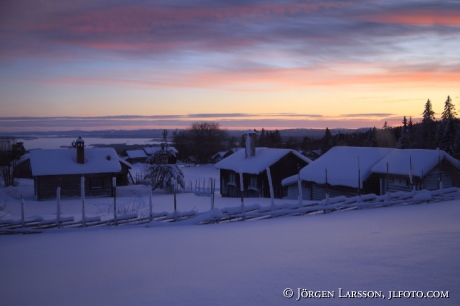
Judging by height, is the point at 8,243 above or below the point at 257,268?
below

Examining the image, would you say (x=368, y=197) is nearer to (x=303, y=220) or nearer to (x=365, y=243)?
(x=303, y=220)

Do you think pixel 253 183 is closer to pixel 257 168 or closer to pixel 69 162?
pixel 257 168

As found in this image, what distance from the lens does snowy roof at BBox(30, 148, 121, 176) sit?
3209 centimetres

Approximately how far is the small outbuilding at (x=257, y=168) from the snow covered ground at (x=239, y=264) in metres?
18.7

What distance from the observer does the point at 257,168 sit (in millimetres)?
→ 29656

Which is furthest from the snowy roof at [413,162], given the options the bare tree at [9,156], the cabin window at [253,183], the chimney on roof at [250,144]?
the bare tree at [9,156]

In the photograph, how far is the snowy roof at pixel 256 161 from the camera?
29.9 meters

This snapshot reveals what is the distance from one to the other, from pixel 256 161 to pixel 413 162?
12.8 meters

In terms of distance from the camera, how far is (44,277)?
6523mm

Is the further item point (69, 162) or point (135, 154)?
point (135, 154)

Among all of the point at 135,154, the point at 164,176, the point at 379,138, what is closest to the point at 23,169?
the point at 164,176

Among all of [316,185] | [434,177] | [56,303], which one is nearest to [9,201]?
[316,185]

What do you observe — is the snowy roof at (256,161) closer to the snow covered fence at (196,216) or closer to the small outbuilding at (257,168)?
the small outbuilding at (257,168)

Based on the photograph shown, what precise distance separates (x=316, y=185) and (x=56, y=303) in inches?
860
